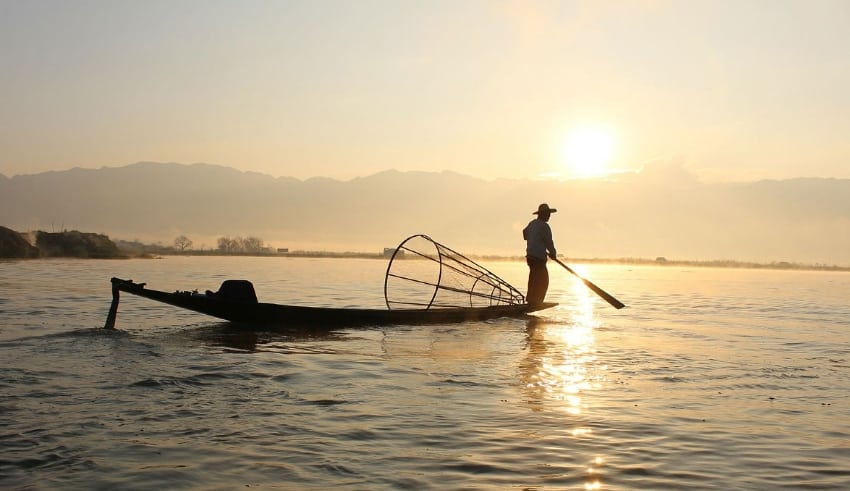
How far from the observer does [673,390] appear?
8836 millimetres

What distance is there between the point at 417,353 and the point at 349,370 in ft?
6.76

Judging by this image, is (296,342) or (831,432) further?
(296,342)

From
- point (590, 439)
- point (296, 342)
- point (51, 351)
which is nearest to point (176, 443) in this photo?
point (590, 439)

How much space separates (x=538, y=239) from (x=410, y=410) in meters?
10.8

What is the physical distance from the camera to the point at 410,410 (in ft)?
24.2

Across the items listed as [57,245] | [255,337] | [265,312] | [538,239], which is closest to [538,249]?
[538,239]

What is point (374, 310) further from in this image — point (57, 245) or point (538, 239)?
point (57, 245)

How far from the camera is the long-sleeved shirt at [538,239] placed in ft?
56.9

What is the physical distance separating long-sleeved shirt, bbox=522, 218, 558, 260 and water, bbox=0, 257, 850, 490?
3.55 meters

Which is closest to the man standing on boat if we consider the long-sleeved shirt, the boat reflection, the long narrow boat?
the long-sleeved shirt

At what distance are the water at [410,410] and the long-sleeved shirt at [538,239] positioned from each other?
355 centimetres

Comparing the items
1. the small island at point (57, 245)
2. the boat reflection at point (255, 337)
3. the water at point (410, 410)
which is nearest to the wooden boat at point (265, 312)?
the boat reflection at point (255, 337)

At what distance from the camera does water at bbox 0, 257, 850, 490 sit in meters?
5.28

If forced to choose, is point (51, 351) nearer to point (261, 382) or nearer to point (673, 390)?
Answer: point (261, 382)
